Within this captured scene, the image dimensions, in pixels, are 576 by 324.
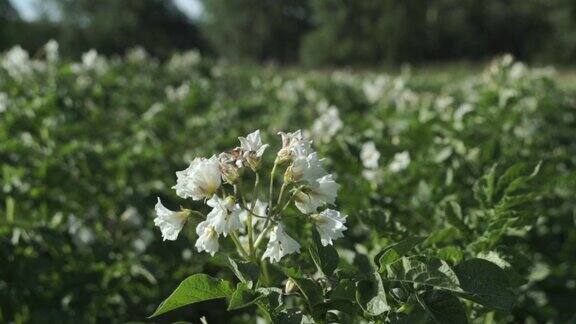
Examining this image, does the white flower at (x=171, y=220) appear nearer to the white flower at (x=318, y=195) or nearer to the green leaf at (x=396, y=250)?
the white flower at (x=318, y=195)

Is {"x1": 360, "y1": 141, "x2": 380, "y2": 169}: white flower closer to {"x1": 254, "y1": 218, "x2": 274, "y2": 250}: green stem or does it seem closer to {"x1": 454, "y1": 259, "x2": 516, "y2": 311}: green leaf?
{"x1": 254, "y1": 218, "x2": 274, "y2": 250}: green stem

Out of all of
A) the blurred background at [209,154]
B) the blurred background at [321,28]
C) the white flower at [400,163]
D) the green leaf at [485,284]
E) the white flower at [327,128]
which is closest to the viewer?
the green leaf at [485,284]

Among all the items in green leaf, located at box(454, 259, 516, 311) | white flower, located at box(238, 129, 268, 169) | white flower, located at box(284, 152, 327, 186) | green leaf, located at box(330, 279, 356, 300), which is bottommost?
green leaf, located at box(330, 279, 356, 300)

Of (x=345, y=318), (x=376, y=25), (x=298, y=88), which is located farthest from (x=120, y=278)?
(x=376, y=25)

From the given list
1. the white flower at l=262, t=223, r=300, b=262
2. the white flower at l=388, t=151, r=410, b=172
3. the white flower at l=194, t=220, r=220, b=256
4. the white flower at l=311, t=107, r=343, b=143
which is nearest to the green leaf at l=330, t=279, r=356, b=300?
the white flower at l=262, t=223, r=300, b=262

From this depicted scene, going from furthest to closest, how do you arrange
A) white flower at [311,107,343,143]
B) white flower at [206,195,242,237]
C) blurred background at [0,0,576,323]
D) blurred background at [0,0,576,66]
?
blurred background at [0,0,576,66]
white flower at [311,107,343,143]
blurred background at [0,0,576,323]
white flower at [206,195,242,237]

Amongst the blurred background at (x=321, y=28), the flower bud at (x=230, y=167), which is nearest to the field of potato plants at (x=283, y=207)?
the flower bud at (x=230, y=167)

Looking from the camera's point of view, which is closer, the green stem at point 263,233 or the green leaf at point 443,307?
the green leaf at point 443,307
